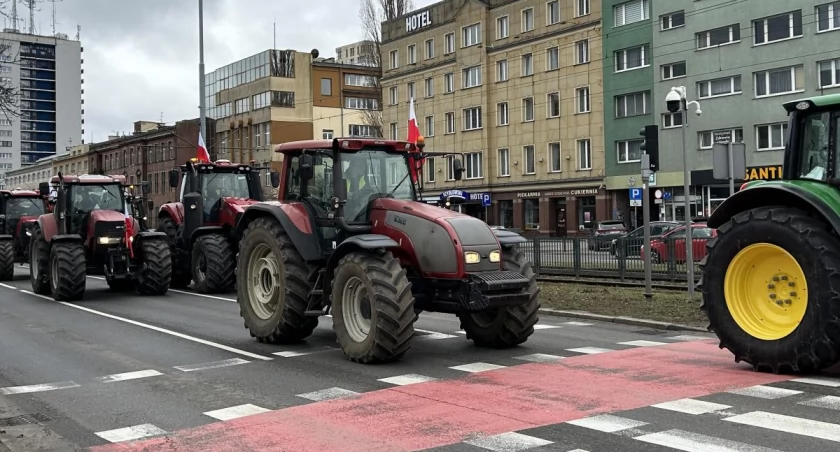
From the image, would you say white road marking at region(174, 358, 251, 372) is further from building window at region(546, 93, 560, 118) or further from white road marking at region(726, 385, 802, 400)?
building window at region(546, 93, 560, 118)

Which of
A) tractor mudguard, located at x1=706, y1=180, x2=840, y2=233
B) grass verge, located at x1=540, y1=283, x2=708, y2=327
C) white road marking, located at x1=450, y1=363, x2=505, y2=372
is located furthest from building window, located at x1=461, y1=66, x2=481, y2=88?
white road marking, located at x1=450, y1=363, x2=505, y2=372

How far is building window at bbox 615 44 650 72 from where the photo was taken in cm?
4562

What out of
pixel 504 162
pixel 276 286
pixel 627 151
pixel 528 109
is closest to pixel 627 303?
pixel 276 286

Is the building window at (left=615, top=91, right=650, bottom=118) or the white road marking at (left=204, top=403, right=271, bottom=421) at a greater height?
the building window at (left=615, top=91, right=650, bottom=118)

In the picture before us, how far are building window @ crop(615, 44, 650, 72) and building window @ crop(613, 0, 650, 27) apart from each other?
59.3 inches

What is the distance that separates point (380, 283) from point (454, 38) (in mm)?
50068

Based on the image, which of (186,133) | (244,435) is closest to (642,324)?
(244,435)

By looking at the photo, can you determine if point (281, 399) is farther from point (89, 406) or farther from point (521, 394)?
point (521, 394)

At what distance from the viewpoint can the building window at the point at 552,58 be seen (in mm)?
49688

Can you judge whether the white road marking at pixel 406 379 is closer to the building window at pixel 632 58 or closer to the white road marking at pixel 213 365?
the white road marking at pixel 213 365

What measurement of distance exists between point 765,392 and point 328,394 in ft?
13.4

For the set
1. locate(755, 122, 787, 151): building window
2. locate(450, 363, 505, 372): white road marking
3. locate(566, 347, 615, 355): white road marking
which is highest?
locate(755, 122, 787, 151): building window

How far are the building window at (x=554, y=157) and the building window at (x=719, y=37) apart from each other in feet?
34.6

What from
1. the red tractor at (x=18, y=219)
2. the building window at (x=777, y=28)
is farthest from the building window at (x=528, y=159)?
the red tractor at (x=18, y=219)
